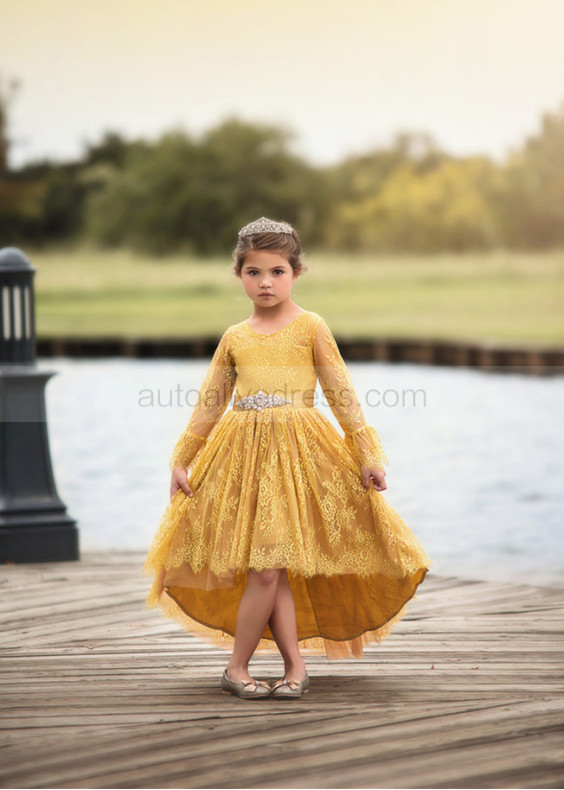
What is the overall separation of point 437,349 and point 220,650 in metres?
19.9

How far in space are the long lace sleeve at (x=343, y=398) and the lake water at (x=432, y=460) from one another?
266 cm

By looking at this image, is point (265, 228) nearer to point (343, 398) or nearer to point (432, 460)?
point (343, 398)

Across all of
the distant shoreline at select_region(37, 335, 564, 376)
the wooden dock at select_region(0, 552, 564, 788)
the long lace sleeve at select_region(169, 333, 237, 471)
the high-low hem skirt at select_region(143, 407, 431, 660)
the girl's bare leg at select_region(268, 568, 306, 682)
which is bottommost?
the distant shoreline at select_region(37, 335, 564, 376)

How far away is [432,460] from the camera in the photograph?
10.5m

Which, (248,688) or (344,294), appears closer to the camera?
(248,688)

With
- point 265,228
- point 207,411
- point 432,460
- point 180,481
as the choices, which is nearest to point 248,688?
point 180,481

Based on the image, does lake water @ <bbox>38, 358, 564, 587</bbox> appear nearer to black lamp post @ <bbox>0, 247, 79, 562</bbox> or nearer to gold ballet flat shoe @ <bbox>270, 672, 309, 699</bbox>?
black lamp post @ <bbox>0, 247, 79, 562</bbox>

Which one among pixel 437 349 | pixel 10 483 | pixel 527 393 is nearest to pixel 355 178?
pixel 437 349

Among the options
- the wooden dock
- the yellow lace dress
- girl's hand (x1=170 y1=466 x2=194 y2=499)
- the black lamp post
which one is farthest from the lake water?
girl's hand (x1=170 y1=466 x2=194 y2=499)

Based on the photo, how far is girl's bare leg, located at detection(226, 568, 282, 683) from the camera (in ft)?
8.69

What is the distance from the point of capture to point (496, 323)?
3309 cm

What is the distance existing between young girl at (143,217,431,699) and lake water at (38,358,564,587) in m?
2.64

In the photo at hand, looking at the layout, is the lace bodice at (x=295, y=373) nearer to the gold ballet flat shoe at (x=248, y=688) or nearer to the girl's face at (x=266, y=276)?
the girl's face at (x=266, y=276)

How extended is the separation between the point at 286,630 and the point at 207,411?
54cm
